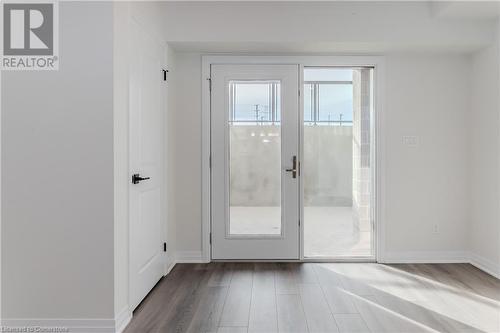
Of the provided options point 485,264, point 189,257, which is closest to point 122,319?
point 189,257

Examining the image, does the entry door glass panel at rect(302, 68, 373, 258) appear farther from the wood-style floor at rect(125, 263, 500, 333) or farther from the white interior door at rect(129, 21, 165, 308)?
the white interior door at rect(129, 21, 165, 308)

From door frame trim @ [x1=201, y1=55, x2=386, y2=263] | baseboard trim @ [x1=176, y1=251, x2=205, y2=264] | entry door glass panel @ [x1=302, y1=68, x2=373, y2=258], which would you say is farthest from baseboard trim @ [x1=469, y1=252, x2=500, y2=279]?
baseboard trim @ [x1=176, y1=251, x2=205, y2=264]

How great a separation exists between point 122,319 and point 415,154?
3.20 m

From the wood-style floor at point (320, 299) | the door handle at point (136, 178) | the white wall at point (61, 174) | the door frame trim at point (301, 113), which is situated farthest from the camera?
the door frame trim at point (301, 113)

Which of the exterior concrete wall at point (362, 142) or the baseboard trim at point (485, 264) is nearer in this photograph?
the baseboard trim at point (485, 264)

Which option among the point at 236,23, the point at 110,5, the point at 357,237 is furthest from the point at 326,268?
the point at 110,5

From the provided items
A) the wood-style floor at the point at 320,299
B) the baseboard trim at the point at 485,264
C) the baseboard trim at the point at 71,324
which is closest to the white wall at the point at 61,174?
the baseboard trim at the point at 71,324

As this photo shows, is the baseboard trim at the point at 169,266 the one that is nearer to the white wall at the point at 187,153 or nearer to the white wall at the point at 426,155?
the white wall at the point at 187,153

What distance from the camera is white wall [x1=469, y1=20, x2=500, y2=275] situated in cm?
330

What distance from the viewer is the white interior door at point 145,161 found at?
8.32 feet

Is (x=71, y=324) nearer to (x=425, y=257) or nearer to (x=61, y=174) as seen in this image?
(x=61, y=174)

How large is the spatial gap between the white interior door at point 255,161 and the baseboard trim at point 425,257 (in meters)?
1.03

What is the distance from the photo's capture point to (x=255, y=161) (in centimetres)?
375

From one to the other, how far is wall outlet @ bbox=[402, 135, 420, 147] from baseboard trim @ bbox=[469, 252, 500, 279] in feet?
4.32
